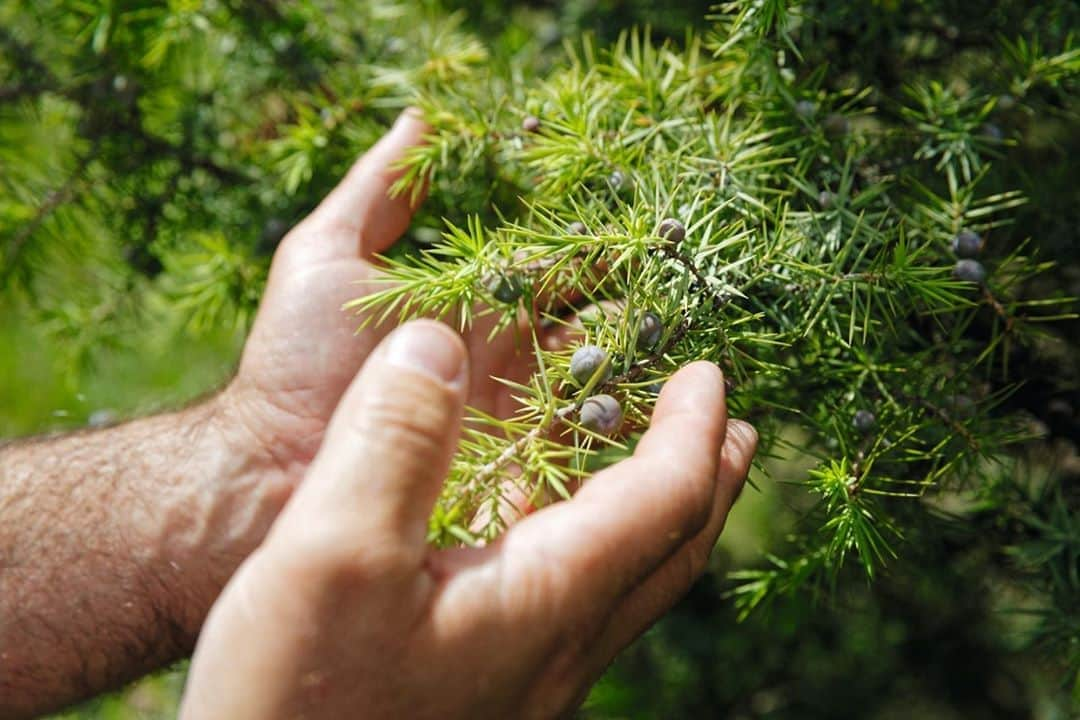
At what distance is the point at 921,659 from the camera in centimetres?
186

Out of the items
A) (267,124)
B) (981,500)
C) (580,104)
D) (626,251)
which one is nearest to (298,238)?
(267,124)

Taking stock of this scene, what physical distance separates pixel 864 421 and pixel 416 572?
0.55 metres

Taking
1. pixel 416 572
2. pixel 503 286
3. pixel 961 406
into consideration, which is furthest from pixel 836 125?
pixel 416 572

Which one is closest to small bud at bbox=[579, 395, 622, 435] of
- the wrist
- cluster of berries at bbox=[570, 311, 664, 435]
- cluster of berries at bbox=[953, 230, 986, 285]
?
cluster of berries at bbox=[570, 311, 664, 435]

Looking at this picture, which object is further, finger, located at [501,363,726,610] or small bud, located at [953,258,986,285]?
small bud, located at [953,258,986,285]

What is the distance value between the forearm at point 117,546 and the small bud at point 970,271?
3.63ft

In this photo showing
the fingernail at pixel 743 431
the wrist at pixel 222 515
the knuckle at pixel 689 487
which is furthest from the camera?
the wrist at pixel 222 515

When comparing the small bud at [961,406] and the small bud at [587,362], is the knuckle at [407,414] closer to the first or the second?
the small bud at [587,362]

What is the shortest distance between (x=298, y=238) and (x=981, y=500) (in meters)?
1.12

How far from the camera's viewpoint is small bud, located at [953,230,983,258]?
1012 millimetres

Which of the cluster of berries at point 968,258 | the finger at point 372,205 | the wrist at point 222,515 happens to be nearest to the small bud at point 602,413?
the cluster of berries at point 968,258

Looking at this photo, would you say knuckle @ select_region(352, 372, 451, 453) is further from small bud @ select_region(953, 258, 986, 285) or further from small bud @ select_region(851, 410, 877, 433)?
small bud @ select_region(953, 258, 986, 285)

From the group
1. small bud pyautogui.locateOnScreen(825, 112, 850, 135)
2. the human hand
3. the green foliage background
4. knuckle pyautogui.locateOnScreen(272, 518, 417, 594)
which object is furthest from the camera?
the human hand

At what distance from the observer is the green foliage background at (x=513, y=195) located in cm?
123
